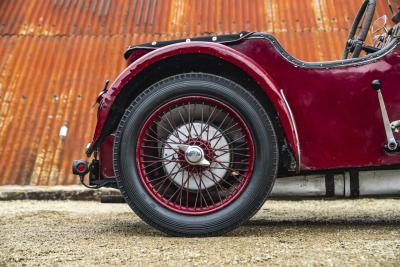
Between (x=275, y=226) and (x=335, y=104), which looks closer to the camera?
(x=335, y=104)

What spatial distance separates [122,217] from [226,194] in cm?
162

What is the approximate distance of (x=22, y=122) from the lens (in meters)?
7.15

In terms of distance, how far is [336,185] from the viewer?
3404 millimetres

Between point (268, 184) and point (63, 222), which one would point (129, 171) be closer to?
point (268, 184)

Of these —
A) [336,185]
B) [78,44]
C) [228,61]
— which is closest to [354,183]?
[336,185]

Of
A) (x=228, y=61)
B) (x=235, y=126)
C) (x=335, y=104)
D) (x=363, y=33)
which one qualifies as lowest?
(x=235, y=126)

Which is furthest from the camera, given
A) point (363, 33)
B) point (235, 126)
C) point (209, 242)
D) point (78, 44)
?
point (78, 44)

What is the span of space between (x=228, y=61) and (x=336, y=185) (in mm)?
955

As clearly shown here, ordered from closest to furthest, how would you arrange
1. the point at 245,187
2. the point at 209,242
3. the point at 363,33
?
the point at 209,242
the point at 245,187
the point at 363,33

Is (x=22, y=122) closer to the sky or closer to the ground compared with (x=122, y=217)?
closer to the sky

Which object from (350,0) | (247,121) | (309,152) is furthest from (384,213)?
(350,0)

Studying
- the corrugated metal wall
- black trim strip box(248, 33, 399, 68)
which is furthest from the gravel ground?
the corrugated metal wall

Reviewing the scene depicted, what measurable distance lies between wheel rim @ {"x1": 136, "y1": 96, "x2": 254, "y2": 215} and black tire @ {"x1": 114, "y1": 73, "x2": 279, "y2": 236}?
3cm

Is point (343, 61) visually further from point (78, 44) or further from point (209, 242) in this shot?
point (78, 44)
